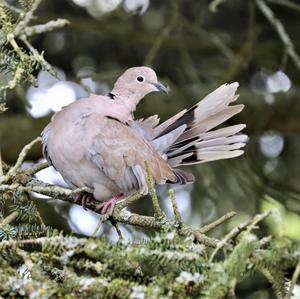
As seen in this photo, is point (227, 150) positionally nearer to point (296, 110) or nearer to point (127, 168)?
point (127, 168)

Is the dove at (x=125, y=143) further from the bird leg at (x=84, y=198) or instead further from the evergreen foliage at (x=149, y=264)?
the evergreen foliage at (x=149, y=264)

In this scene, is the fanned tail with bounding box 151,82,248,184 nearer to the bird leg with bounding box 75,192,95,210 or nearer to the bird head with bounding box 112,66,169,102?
the bird head with bounding box 112,66,169,102

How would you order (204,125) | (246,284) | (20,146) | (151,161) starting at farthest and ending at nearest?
(20,146) < (246,284) < (204,125) < (151,161)

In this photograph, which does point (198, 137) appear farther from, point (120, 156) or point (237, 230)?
point (237, 230)

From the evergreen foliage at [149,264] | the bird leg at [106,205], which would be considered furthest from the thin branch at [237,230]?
the bird leg at [106,205]

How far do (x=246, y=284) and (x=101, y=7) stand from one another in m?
2.11

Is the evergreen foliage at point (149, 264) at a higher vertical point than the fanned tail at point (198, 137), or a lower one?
higher

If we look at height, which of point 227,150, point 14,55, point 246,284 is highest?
point 14,55

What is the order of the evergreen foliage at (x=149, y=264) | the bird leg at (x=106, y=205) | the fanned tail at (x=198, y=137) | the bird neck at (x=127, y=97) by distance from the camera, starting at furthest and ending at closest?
1. the bird neck at (x=127, y=97)
2. the fanned tail at (x=198, y=137)
3. the bird leg at (x=106, y=205)
4. the evergreen foliage at (x=149, y=264)

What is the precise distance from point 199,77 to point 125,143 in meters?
2.05

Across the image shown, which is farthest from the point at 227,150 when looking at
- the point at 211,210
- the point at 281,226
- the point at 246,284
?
the point at 281,226

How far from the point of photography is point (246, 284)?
12.5 feet

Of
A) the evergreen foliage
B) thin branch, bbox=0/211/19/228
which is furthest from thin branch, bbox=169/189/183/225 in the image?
thin branch, bbox=0/211/19/228

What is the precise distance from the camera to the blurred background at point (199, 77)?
4117mm
